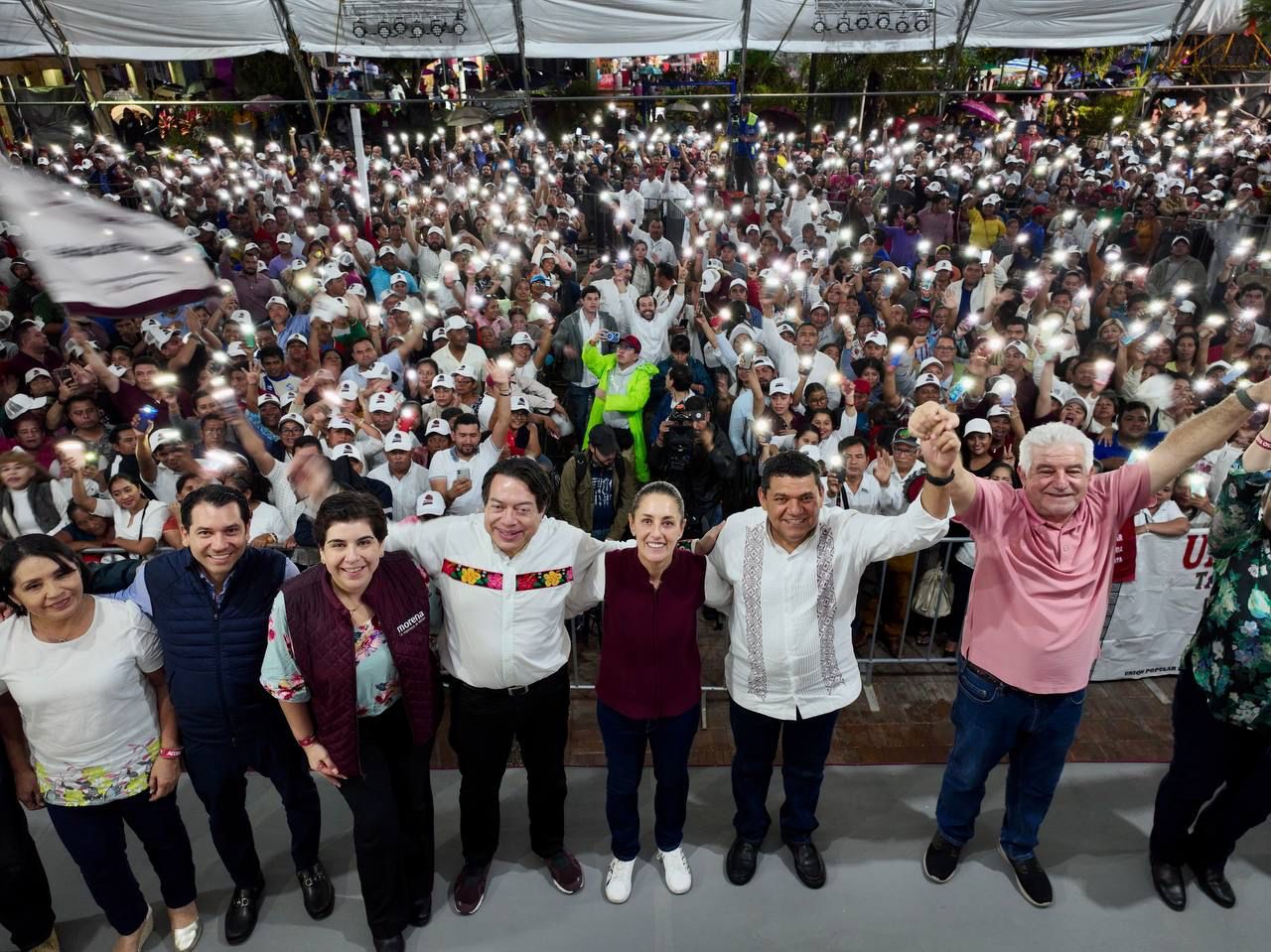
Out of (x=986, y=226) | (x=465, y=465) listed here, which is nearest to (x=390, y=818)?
(x=465, y=465)

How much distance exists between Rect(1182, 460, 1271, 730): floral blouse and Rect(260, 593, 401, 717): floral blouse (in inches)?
113

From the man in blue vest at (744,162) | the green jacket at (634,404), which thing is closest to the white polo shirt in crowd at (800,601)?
the green jacket at (634,404)

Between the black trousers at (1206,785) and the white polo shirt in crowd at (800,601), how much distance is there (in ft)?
4.10

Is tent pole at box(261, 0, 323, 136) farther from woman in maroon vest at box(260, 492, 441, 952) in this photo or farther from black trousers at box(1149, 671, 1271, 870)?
black trousers at box(1149, 671, 1271, 870)

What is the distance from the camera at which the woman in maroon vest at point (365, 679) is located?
269cm

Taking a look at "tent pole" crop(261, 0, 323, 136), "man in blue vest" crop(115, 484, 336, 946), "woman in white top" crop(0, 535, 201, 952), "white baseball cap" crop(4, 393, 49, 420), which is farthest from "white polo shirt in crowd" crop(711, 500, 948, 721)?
"tent pole" crop(261, 0, 323, 136)

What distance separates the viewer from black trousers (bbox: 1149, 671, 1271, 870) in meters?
3.01

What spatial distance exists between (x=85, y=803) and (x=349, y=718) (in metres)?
1.02

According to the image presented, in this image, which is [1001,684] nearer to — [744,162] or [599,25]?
[599,25]

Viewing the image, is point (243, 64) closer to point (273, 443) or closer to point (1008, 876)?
point (273, 443)

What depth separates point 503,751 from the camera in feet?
10.5

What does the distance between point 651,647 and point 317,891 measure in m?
1.77

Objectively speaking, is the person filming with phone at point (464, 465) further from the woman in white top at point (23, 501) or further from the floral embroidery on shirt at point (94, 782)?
the floral embroidery on shirt at point (94, 782)

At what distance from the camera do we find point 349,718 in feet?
9.06
